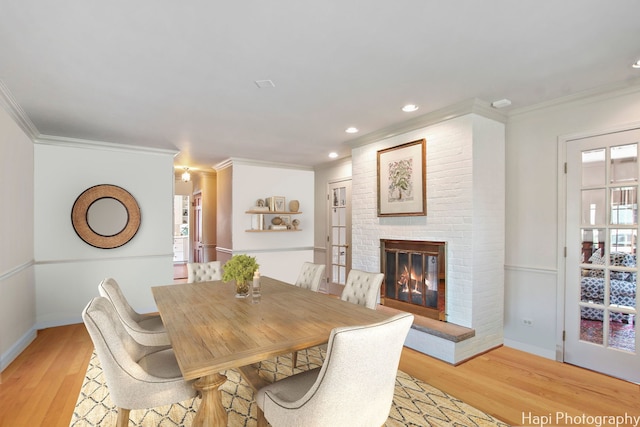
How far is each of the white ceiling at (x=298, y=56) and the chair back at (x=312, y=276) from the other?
1.59m

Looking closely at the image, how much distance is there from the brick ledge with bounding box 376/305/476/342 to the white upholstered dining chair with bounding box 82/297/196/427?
1.87 m

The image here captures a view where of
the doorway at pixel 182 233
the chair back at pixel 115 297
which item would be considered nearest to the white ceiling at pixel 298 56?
the chair back at pixel 115 297

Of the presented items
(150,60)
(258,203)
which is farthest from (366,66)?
(258,203)

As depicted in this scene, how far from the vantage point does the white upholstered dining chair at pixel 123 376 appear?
1556mm

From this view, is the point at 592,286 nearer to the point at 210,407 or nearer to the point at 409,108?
the point at 409,108

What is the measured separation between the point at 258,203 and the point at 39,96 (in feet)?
10.9

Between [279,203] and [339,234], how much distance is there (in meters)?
1.23

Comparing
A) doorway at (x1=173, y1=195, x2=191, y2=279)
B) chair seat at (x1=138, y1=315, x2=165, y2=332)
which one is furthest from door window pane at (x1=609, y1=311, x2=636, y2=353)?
doorway at (x1=173, y1=195, x2=191, y2=279)

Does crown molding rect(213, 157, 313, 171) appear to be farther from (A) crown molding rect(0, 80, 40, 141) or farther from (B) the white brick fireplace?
(B) the white brick fireplace

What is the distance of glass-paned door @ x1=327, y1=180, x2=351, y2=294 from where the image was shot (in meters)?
5.70

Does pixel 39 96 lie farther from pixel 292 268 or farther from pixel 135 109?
pixel 292 268

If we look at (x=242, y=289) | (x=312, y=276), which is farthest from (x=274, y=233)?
(x=242, y=289)

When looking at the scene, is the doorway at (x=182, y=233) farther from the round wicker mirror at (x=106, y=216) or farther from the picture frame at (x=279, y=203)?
the round wicker mirror at (x=106, y=216)

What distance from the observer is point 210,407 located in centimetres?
152
